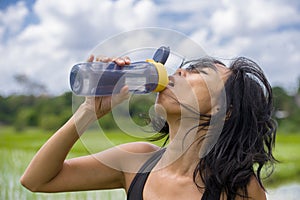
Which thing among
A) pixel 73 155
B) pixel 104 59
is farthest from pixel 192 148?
pixel 73 155

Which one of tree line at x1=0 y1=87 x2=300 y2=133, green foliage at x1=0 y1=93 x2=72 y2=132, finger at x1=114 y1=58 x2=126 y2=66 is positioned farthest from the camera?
green foliage at x1=0 y1=93 x2=72 y2=132

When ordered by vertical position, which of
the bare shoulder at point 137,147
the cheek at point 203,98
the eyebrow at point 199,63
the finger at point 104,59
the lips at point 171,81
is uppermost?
the finger at point 104,59

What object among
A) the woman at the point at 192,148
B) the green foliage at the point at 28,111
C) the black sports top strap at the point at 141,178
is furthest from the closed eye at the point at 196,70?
the green foliage at the point at 28,111

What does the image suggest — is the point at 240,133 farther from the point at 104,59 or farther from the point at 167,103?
the point at 104,59

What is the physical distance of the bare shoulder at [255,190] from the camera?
5.66 feet

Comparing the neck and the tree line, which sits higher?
the neck

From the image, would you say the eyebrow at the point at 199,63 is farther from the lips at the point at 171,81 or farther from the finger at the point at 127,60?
the finger at the point at 127,60

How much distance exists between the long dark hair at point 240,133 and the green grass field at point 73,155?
141 mm

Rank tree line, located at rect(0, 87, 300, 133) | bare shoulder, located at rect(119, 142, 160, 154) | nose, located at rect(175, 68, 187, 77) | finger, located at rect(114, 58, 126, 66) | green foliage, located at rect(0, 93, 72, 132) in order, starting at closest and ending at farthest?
finger, located at rect(114, 58, 126, 66)
nose, located at rect(175, 68, 187, 77)
bare shoulder, located at rect(119, 142, 160, 154)
tree line, located at rect(0, 87, 300, 133)
green foliage, located at rect(0, 93, 72, 132)

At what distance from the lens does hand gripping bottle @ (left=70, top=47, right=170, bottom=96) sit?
162 cm

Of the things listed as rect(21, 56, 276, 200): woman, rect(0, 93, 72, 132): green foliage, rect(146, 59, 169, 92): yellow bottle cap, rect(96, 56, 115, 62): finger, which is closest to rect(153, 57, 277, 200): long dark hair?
rect(21, 56, 276, 200): woman

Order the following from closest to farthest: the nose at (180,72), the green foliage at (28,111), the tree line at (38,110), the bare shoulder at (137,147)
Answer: the nose at (180,72)
the bare shoulder at (137,147)
the tree line at (38,110)
the green foliage at (28,111)

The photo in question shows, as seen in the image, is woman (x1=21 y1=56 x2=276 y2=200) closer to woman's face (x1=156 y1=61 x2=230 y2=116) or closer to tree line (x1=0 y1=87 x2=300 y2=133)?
woman's face (x1=156 y1=61 x2=230 y2=116)

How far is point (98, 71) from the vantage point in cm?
162
